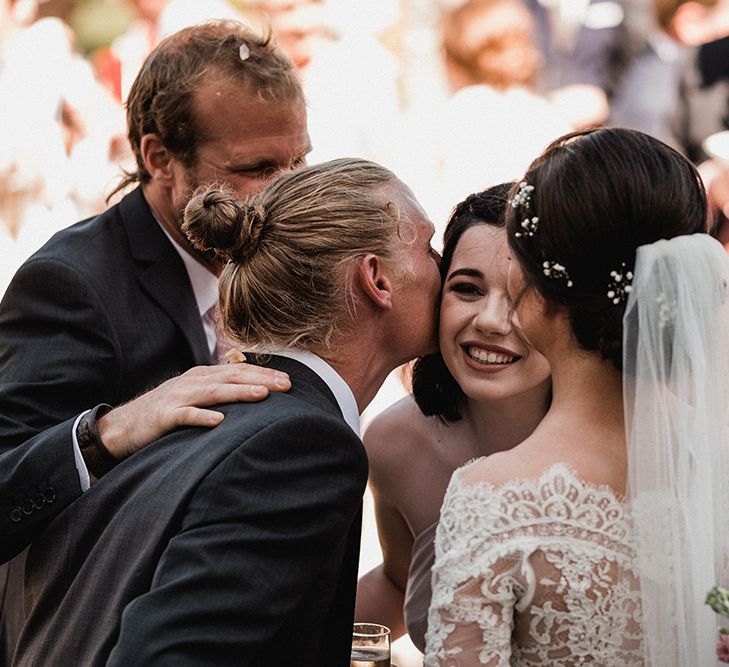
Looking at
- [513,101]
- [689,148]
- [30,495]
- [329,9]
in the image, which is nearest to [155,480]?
[30,495]

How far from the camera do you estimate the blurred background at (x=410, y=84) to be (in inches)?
238

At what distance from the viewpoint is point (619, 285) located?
1.82m

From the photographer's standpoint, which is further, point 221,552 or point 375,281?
point 375,281

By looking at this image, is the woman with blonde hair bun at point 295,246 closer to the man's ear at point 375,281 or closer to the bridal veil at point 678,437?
the man's ear at point 375,281

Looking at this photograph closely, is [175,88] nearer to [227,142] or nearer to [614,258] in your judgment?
[227,142]

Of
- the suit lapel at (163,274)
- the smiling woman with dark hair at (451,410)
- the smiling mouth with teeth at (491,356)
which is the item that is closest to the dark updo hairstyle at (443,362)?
the smiling woman with dark hair at (451,410)

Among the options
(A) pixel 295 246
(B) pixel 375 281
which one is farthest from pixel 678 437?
(A) pixel 295 246

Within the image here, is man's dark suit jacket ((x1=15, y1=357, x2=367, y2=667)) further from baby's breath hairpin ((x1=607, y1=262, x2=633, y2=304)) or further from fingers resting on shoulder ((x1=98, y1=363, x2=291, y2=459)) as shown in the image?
baby's breath hairpin ((x1=607, y1=262, x2=633, y2=304))

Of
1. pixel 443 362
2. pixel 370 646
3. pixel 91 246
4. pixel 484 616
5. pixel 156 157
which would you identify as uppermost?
pixel 156 157

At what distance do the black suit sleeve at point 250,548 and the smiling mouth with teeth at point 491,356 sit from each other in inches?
29.7

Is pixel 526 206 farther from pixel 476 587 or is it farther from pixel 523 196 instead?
pixel 476 587

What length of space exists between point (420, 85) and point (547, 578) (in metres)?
5.43

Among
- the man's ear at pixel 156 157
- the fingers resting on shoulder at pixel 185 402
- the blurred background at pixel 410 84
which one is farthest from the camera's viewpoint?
the blurred background at pixel 410 84

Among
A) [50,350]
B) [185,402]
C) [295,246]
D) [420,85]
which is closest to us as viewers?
[185,402]
